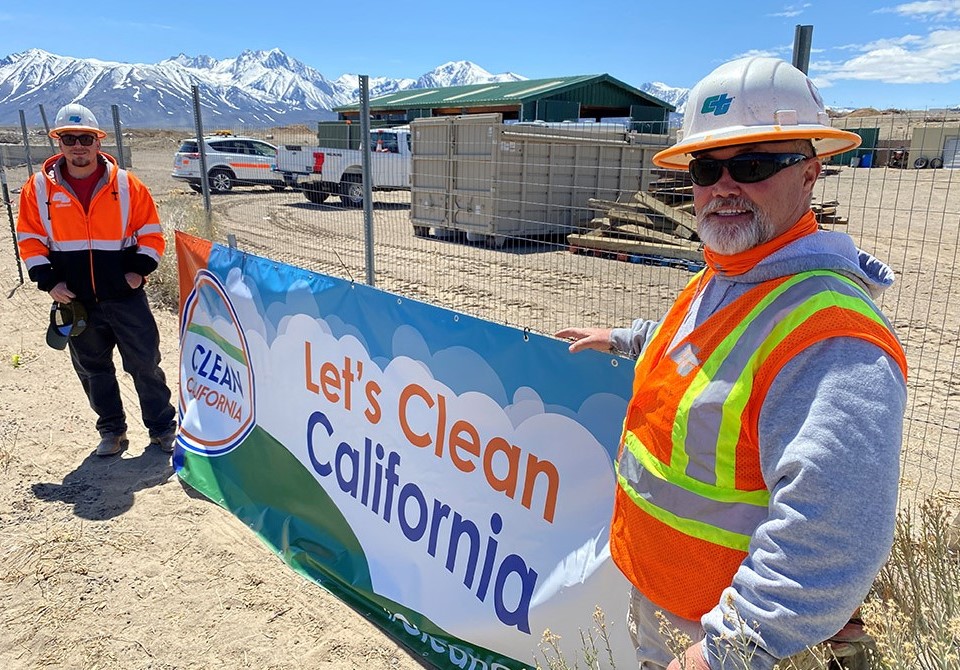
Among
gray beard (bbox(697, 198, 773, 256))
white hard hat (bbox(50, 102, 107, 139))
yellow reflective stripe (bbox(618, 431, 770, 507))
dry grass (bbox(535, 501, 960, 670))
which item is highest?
white hard hat (bbox(50, 102, 107, 139))

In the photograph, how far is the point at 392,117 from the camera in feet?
125

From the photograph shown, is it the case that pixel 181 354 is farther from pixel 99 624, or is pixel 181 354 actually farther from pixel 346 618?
pixel 346 618

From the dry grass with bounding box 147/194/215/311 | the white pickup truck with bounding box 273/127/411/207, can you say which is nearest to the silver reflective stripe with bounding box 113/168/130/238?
the dry grass with bounding box 147/194/215/311

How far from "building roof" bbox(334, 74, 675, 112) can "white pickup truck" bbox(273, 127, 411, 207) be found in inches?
547

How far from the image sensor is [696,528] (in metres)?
1.45

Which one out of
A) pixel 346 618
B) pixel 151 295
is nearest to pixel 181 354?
pixel 346 618

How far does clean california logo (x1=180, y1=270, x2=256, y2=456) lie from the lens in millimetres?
4266

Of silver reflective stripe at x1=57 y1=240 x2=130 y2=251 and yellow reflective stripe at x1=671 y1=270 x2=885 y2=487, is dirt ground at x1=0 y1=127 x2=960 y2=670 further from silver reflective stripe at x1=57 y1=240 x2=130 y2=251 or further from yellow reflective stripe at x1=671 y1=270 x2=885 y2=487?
silver reflective stripe at x1=57 y1=240 x2=130 y2=251

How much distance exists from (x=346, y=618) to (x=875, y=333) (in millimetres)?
2730

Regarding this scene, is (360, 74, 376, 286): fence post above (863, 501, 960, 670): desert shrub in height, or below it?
above

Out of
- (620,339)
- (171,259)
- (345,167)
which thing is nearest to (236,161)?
(345,167)

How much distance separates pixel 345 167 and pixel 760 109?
53.3 ft

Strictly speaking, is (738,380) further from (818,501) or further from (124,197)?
(124,197)

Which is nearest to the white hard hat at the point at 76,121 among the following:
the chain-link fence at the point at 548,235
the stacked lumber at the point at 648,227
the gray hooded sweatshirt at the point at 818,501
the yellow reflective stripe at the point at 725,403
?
the chain-link fence at the point at 548,235
